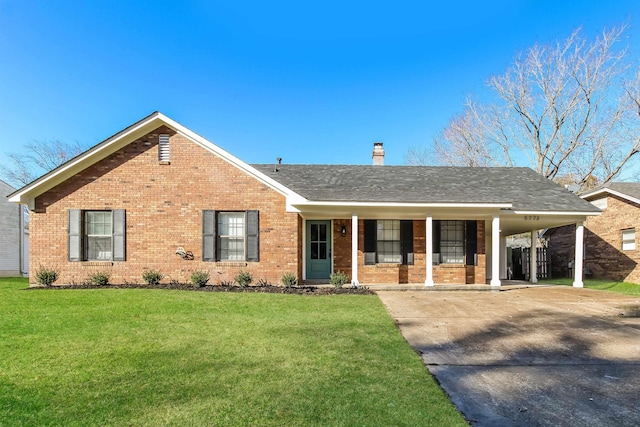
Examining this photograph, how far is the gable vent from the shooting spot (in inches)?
450

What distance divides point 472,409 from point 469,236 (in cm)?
989

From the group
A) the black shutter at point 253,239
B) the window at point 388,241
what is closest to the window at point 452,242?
the window at point 388,241

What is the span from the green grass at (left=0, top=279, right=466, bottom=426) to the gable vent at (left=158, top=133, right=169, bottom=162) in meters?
5.32

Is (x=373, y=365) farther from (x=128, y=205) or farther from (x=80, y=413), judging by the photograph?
(x=128, y=205)

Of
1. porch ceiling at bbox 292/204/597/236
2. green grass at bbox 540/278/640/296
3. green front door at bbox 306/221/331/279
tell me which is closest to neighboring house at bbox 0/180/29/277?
green front door at bbox 306/221/331/279

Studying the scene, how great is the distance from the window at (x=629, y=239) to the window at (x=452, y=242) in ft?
24.4

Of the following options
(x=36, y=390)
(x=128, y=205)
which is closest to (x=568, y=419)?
(x=36, y=390)

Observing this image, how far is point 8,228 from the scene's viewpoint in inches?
703

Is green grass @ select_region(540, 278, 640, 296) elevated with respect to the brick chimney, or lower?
lower

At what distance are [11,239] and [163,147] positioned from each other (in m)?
12.4

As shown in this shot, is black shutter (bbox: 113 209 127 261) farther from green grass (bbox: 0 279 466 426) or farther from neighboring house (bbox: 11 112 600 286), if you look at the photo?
green grass (bbox: 0 279 466 426)

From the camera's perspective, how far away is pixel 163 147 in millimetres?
11445

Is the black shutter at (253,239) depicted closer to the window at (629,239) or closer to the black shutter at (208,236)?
the black shutter at (208,236)

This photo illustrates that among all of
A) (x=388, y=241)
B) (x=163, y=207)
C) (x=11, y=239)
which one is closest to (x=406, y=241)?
(x=388, y=241)
